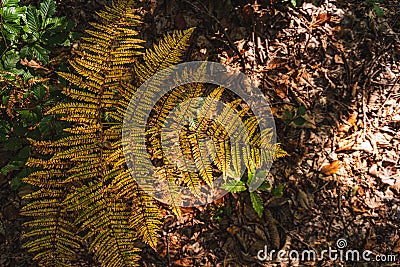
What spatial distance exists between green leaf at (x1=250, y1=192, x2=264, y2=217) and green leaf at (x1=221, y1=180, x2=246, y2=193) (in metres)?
0.08

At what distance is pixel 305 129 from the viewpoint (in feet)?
10.5

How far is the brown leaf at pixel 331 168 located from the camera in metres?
3.12

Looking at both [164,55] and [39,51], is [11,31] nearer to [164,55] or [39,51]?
[39,51]

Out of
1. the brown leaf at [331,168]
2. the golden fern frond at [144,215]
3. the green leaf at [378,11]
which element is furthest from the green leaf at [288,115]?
the golden fern frond at [144,215]

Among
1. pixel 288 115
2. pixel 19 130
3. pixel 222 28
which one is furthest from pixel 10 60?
pixel 288 115

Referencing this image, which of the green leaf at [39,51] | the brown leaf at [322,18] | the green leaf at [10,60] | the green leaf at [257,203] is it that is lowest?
the green leaf at [257,203]

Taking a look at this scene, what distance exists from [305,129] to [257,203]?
0.76 metres

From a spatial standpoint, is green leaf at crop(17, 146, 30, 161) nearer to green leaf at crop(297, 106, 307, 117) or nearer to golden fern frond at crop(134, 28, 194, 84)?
golden fern frond at crop(134, 28, 194, 84)

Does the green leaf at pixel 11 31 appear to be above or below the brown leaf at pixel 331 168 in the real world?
above

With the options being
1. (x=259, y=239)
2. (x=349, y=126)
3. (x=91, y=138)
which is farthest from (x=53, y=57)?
(x=349, y=126)

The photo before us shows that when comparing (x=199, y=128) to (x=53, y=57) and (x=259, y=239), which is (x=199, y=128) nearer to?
(x=259, y=239)

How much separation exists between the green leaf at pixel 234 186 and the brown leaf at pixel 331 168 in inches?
26.9

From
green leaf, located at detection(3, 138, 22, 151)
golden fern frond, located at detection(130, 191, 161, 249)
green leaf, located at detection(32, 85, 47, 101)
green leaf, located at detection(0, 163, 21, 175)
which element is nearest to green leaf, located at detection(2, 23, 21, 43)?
green leaf, located at detection(32, 85, 47, 101)

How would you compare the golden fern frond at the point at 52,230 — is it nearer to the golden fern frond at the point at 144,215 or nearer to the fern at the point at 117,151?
the fern at the point at 117,151
